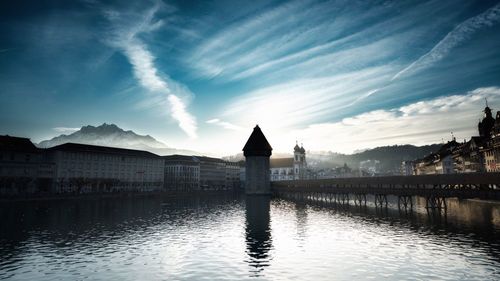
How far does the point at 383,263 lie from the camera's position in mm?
17641

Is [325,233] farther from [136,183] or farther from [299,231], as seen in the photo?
[136,183]

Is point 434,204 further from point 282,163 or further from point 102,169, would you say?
point 282,163

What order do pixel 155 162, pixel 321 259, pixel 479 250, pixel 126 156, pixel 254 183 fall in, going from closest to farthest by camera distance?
pixel 321 259
pixel 479 250
pixel 254 183
pixel 126 156
pixel 155 162

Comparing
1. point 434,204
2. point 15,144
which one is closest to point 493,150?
point 434,204

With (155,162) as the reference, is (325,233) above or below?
below

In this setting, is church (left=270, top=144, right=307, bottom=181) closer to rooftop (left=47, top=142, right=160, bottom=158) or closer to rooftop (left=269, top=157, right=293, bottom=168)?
rooftop (left=269, top=157, right=293, bottom=168)

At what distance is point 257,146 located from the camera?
99.6 meters

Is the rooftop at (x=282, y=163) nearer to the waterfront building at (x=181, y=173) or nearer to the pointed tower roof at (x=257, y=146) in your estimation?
the waterfront building at (x=181, y=173)

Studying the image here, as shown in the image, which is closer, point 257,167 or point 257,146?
point 257,167

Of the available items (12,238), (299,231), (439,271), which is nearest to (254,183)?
(299,231)

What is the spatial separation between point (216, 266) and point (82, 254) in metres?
8.61

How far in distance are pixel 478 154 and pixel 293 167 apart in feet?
316

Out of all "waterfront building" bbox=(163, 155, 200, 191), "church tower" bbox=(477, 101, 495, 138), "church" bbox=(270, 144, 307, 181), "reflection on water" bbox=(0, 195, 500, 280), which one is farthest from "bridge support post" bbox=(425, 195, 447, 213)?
"church" bbox=(270, 144, 307, 181)

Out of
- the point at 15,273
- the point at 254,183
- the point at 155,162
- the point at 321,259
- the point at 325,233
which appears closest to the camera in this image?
the point at 15,273
